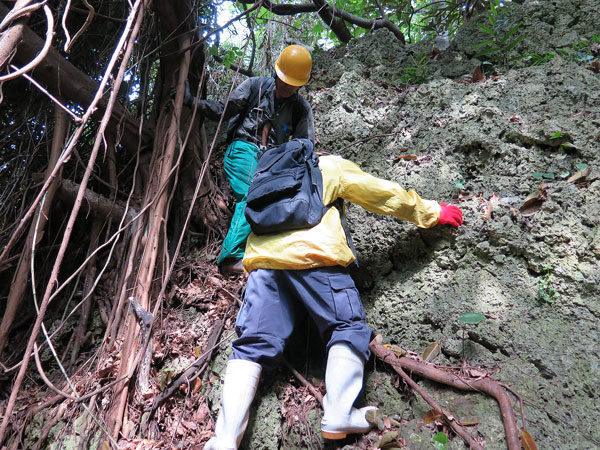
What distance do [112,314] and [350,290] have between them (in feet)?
5.98

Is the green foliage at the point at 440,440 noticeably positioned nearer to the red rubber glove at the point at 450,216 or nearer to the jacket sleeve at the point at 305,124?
the red rubber glove at the point at 450,216

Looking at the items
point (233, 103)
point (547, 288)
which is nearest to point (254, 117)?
point (233, 103)

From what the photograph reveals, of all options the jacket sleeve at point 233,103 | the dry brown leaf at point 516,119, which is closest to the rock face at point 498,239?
the dry brown leaf at point 516,119

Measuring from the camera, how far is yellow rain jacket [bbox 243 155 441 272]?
220cm

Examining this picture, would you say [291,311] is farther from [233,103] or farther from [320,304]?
[233,103]

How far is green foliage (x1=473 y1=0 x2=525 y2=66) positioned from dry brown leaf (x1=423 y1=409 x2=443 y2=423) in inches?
128

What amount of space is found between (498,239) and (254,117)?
7.00 feet

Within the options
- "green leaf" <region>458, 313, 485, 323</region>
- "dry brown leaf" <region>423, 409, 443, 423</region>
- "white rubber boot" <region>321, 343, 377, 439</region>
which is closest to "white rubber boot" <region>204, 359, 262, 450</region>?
"white rubber boot" <region>321, 343, 377, 439</region>

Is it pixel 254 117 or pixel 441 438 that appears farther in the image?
pixel 254 117

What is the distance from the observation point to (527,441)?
5.72ft

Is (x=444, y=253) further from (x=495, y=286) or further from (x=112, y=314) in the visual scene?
(x=112, y=314)

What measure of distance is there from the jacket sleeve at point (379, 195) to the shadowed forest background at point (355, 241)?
0.77 feet

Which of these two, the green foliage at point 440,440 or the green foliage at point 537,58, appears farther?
the green foliage at point 537,58

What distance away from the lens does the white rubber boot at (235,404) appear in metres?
1.99
